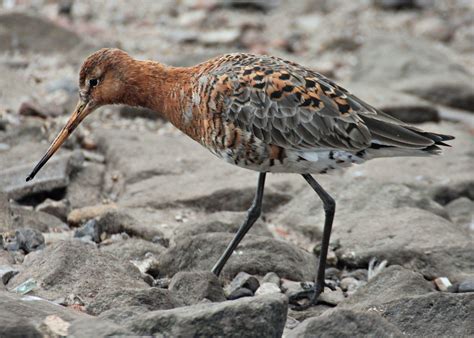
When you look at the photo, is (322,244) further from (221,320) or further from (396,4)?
(396,4)

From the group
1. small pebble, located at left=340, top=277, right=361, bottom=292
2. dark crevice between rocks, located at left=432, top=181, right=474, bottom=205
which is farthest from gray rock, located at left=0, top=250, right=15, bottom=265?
dark crevice between rocks, located at left=432, top=181, right=474, bottom=205

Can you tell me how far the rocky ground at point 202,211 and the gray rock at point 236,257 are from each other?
0.01m

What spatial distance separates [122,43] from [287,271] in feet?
25.5

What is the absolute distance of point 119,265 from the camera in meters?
7.25

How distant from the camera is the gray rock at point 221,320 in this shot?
5.44 m

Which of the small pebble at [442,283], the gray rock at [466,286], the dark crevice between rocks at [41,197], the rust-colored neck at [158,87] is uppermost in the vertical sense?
the rust-colored neck at [158,87]

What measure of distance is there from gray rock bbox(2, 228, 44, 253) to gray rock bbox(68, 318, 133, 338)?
2.43m

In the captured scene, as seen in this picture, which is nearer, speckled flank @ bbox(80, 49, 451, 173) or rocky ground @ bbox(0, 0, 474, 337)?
rocky ground @ bbox(0, 0, 474, 337)

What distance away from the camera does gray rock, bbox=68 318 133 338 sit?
5.25 metres

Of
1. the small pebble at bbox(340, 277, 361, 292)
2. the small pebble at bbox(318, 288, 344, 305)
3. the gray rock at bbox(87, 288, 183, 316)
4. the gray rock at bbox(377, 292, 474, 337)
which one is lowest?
the small pebble at bbox(340, 277, 361, 292)

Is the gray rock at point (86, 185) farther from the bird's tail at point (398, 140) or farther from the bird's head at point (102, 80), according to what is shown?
the bird's tail at point (398, 140)

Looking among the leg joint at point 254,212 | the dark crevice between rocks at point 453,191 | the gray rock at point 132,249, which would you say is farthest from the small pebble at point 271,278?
→ the dark crevice between rocks at point 453,191

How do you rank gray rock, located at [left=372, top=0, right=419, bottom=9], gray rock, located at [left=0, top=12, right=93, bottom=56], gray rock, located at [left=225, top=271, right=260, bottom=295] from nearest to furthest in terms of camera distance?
gray rock, located at [left=225, top=271, right=260, bottom=295], gray rock, located at [left=0, top=12, right=93, bottom=56], gray rock, located at [left=372, top=0, right=419, bottom=9]

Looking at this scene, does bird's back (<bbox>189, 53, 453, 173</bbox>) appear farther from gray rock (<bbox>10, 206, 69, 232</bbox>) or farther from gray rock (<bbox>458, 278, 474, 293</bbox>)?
gray rock (<bbox>10, 206, 69, 232</bbox>)
